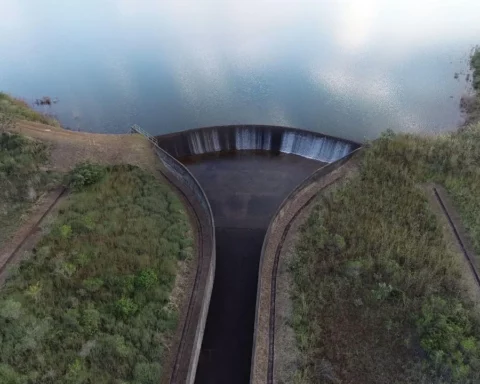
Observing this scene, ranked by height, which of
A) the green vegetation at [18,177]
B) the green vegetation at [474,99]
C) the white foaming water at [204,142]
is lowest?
the green vegetation at [18,177]

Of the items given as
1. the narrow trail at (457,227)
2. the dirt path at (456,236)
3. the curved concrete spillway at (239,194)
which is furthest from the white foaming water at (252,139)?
the narrow trail at (457,227)

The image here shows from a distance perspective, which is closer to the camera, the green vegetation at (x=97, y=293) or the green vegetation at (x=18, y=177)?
the green vegetation at (x=97, y=293)

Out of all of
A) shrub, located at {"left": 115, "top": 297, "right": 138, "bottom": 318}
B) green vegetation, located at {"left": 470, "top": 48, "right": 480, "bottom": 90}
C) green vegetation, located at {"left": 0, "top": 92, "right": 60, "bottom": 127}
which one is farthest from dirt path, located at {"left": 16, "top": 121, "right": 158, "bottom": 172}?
green vegetation, located at {"left": 470, "top": 48, "right": 480, "bottom": 90}

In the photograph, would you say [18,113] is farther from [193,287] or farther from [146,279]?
[193,287]

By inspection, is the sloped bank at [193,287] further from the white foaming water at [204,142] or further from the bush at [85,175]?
the white foaming water at [204,142]

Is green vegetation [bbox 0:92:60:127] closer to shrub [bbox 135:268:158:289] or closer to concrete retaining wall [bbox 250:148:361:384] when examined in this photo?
shrub [bbox 135:268:158:289]

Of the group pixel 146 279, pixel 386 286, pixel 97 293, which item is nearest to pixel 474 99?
pixel 386 286

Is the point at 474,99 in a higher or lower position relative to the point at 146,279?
higher

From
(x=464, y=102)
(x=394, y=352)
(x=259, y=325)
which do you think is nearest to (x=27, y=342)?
(x=259, y=325)
